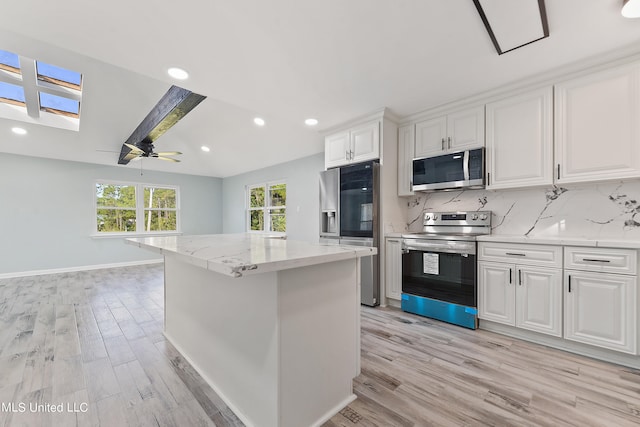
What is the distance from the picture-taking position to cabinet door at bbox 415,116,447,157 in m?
3.07

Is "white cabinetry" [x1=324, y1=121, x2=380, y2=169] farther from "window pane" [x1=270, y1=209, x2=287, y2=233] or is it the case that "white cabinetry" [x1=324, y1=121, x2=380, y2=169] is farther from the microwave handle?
"window pane" [x1=270, y1=209, x2=287, y2=233]

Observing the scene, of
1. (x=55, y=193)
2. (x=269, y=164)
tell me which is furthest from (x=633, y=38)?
(x=55, y=193)

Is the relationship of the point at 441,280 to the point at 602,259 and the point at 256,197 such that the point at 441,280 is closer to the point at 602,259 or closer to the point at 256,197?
the point at 602,259

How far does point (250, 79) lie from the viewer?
8.54ft

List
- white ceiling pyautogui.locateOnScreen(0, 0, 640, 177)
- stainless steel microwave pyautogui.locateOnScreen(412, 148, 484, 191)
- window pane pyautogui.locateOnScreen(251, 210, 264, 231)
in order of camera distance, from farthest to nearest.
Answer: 1. window pane pyautogui.locateOnScreen(251, 210, 264, 231)
2. stainless steel microwave pyautogui.locateOnScreen(412, 148, 484, 191)
3. white ceiling pyautogui.locateOnScreen(0, 0, 640, 177)

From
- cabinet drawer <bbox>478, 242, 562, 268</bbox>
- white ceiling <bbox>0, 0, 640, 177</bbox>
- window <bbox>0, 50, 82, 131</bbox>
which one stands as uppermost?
window <bbox>0, 50, 82, 131</bbox>

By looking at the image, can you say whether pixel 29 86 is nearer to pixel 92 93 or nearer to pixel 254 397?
pixel 92 93

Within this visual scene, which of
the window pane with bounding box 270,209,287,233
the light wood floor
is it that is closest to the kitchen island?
the light wood floor

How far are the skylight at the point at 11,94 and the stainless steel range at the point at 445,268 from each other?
19.1 feet

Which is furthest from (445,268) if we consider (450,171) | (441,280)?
(450,171)

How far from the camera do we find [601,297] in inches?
79.6

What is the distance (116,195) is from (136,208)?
491 mm

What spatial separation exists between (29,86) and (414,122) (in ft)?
16.8

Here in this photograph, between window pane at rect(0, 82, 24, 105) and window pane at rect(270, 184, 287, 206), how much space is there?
4206 mm
